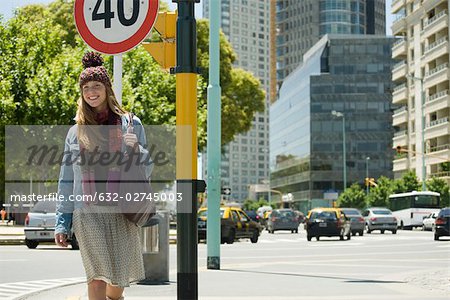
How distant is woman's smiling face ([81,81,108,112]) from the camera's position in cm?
528

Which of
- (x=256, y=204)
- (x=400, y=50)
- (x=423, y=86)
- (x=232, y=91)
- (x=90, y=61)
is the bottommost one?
(x=90, y=61)

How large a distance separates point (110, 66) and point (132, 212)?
32.7 m

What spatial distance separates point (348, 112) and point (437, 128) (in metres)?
55.6

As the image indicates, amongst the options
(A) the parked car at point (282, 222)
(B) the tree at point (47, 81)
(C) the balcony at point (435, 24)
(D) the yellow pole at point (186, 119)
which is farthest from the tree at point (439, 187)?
(D) the yellow pole at point (186, 119)

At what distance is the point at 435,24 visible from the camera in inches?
2899

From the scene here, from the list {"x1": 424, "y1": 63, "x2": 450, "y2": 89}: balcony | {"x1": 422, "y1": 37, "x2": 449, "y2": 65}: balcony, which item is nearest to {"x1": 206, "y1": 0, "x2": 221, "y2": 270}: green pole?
{"x1": 424, "y1": 63, "x2": 450, "y2": 89}: balcony

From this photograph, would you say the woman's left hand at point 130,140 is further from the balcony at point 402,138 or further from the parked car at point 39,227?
the balcony at point 402,138

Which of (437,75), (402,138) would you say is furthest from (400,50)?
(437,75)

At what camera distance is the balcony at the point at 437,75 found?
231 ft

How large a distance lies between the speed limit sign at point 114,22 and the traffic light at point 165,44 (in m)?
0.15

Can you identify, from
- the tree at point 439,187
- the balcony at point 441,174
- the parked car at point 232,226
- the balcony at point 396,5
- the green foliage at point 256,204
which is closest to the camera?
the parked car at point 232,226

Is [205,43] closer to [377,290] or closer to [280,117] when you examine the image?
[377,290]

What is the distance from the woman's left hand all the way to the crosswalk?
6.24 metres

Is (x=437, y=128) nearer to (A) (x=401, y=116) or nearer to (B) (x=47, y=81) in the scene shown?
(A) (x=401, y=116)
